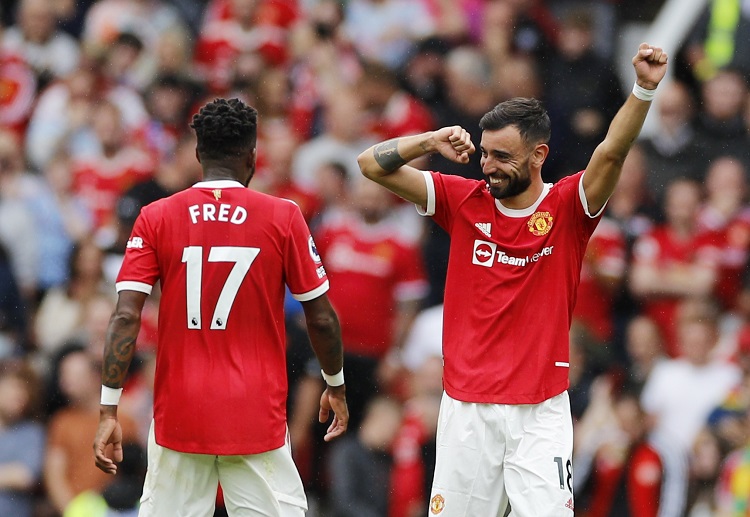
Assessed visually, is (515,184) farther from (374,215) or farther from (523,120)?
(374,215)

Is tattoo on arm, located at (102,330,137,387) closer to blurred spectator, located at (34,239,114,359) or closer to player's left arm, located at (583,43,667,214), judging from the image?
player's left arm, located at (583,43,667,214)

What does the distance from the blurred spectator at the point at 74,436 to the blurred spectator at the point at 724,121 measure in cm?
566

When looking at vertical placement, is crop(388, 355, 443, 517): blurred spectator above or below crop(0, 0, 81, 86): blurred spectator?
below

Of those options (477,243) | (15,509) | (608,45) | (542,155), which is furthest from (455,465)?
(608,45)

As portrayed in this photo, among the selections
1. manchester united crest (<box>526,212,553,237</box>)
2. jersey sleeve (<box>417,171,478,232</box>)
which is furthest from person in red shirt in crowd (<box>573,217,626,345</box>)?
manchester united crest (<box>526,212,553,237</box>)

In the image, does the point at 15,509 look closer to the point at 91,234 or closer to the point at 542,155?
the point at 91,234

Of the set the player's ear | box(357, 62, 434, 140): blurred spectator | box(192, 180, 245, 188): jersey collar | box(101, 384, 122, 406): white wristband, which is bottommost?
box(101, 384, 122, 406): white wristband

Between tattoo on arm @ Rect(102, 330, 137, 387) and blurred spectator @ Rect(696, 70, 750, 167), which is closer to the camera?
tattoo on arm @ Rect(102, 330, 137, 387)

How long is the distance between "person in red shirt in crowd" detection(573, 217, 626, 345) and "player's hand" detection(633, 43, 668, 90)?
4842mm

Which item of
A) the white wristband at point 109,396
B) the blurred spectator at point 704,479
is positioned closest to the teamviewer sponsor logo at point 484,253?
the white wristband at point 109,396

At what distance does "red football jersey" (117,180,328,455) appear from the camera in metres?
6.19

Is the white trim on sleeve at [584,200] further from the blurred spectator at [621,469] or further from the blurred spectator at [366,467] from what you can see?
the blurred spectator at [366,467]

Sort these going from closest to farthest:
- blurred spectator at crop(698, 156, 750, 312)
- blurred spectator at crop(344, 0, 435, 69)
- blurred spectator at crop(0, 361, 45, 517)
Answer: blurred spectator at crop(0, 361, 45, 517) → blurred spectator at crop(698, 156, 750, 312) → blurred spectator at crop(344, 0, 435, 69)

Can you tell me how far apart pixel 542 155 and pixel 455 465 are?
164 cm
